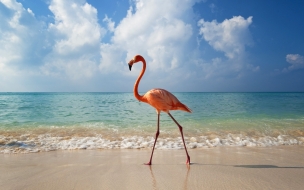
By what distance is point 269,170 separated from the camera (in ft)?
13.5

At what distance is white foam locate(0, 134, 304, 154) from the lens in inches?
247

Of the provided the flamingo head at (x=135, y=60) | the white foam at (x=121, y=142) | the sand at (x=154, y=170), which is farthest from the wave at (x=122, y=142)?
the flamingo head at (x=135, y=60)

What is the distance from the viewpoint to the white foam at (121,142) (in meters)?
6.27

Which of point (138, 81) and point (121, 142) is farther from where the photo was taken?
point (121, 142)

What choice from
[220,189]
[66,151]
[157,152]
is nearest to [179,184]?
[220,189]

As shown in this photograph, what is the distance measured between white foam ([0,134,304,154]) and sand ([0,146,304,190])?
48cm

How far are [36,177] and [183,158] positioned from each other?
10.3ft

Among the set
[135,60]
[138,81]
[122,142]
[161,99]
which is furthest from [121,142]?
[135,60]

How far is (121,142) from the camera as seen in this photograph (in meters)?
6.88

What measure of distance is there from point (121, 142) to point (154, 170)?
2.92 m

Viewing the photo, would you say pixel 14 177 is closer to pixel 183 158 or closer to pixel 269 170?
pixel 183 158

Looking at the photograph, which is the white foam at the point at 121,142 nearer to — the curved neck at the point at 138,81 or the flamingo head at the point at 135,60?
the curved neck at the point at 138,81

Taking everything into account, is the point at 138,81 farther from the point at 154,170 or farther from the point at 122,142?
the point at 122,142

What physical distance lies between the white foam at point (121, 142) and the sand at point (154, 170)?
48 centimetres
